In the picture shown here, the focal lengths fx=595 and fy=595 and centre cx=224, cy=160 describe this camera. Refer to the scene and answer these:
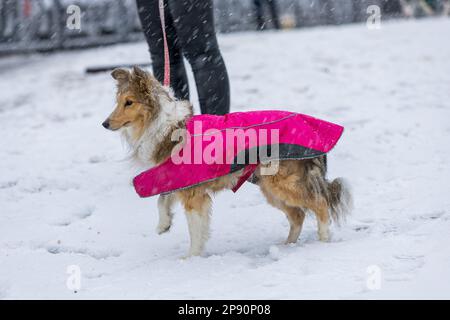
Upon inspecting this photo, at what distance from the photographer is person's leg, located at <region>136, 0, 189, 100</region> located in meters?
4.64

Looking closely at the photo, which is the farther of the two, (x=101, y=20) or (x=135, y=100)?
(x=101, y=20)

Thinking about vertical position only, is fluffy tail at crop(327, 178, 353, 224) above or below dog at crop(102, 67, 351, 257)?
below

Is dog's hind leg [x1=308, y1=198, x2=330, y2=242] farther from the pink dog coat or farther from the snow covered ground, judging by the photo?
the pink dog coat

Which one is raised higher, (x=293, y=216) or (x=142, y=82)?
(x=142, y=82)

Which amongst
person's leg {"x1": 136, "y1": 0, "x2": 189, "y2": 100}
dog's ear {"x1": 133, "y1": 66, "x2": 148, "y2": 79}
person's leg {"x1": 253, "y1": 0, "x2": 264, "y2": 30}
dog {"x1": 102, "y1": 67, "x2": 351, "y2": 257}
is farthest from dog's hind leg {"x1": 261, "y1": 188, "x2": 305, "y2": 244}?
person's leg {"x1": 253, "y1": 0, "x2": 264, "y2": 30}

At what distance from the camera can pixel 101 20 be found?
14922mm

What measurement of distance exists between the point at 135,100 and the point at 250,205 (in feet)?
4.48

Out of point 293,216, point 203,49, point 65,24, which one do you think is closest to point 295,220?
point 293,216

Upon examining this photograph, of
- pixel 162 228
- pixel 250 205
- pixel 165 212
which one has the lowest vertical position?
pixel 250 205

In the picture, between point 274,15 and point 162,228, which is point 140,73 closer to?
point 162,228

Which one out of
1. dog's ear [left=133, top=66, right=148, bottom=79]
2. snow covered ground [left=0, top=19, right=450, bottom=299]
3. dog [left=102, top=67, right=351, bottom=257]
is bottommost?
snow covered ground [left=0, top=19, right=450, bottom=299]

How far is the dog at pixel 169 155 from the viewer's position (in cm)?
364

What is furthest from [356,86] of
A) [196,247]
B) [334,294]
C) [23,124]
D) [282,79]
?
[334,294]

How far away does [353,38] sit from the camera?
35.6 ft
